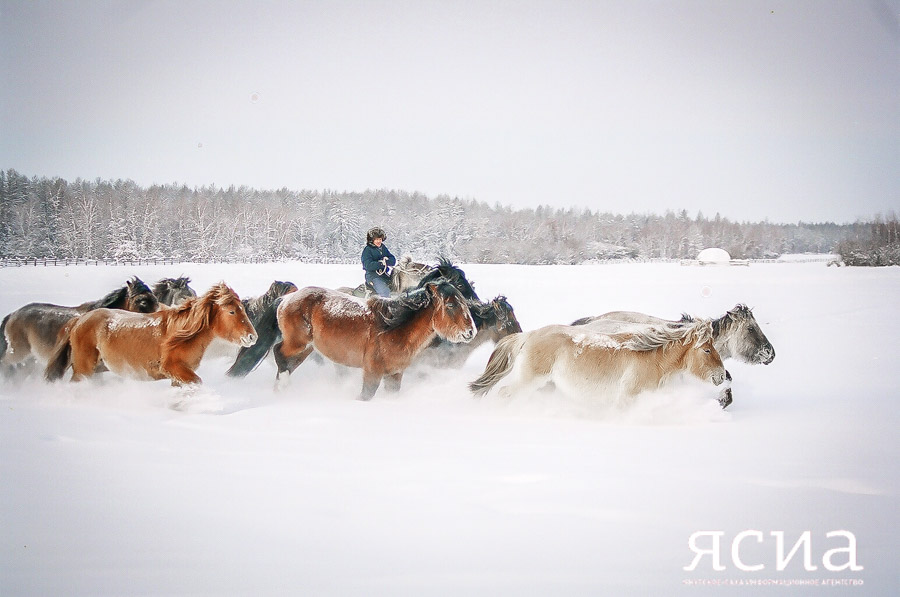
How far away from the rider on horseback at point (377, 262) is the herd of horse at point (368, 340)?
1.34 metres

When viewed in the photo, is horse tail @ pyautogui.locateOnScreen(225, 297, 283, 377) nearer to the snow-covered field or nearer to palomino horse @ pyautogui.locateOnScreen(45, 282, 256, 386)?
the snow-covered field

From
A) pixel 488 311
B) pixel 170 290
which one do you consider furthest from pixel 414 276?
pixel 170 290

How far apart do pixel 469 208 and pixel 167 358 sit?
8.20 m

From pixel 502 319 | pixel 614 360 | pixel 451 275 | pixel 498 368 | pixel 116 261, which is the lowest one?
pixel 498 368

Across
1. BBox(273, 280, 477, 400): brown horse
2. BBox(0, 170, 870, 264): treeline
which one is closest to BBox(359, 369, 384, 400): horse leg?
BBox(273, 280, 477, 400): brown horse

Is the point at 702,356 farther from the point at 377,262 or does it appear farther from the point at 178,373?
the point at 178,373

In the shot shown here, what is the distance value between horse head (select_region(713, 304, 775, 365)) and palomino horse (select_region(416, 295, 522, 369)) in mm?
2540

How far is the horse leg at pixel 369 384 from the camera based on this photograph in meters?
6.10

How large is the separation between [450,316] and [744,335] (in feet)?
10.3

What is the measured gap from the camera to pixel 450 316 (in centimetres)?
604

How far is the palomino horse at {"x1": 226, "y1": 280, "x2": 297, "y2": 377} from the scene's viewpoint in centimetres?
686

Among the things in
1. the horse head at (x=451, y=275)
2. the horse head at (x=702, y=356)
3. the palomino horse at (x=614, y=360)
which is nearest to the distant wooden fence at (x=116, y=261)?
the horse head at (x=451, y=275)

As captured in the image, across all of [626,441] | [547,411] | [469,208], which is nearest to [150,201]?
[469,208]
